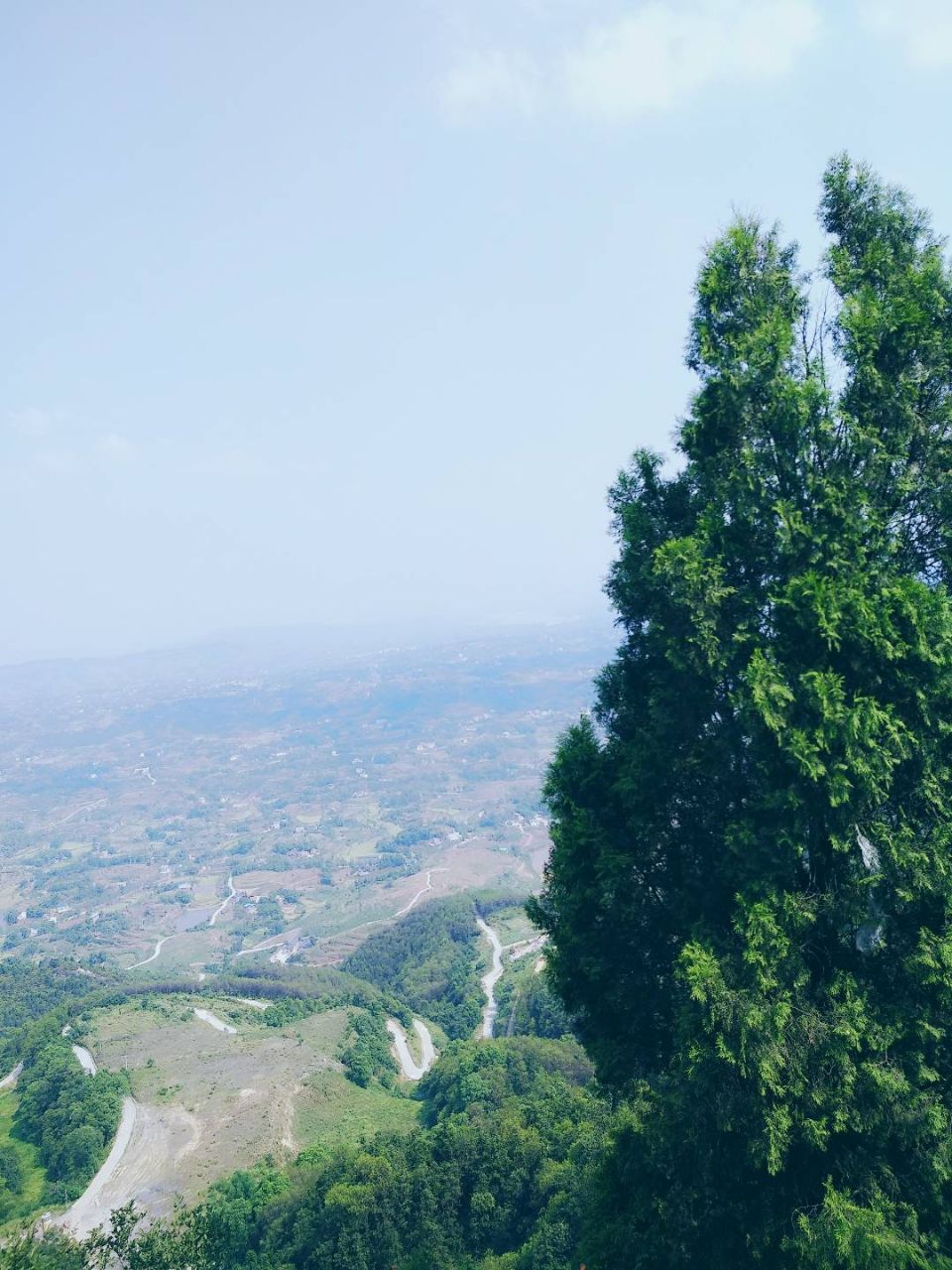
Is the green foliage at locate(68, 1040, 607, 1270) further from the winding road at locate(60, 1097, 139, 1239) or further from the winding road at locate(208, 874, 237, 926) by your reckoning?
the winding road at locate(208, 874, 237, 926)

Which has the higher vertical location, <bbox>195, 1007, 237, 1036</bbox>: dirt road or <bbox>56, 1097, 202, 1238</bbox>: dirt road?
<bbox>56, 1097, 202, 1238</bbox>: dirt road

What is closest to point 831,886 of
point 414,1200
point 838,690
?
point 838,690

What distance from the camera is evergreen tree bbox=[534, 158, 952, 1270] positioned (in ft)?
25.8

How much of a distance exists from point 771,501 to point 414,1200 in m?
40.0

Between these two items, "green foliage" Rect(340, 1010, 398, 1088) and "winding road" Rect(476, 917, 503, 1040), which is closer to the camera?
"green foliage" Rect(340, 1010, 398, 1088)

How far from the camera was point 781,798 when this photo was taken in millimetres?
8367

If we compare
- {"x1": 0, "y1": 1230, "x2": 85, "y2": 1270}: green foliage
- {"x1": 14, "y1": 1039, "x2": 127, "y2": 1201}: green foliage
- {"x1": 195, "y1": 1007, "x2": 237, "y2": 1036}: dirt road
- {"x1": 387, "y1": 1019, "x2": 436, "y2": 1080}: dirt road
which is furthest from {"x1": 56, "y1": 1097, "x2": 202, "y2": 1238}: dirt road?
{"x1": 0, "y1": 1230, "x2": 85, "y2": 1270}: green foliage

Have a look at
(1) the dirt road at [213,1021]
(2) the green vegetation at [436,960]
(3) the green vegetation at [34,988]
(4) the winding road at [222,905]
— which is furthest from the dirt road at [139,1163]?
(4) the winding road at [222,905]

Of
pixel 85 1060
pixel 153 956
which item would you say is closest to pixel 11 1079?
pixel 85 1060

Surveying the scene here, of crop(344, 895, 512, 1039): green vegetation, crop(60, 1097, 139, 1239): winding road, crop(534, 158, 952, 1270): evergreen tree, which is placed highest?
crop(534, 158, 952, 1270): evergreen tree

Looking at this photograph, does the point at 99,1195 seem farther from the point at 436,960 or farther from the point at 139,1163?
the point at 436,960

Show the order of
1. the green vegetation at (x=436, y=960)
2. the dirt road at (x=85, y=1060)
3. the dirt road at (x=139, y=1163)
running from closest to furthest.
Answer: the dirt road at (x=139, y=1163) < the dirt road at (x=85, y=1060) < the green vegetation at (x=436, y=960)

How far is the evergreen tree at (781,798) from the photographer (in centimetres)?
788

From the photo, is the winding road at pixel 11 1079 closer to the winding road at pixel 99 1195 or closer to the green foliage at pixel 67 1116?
the green foliage at pixel 67 1116
